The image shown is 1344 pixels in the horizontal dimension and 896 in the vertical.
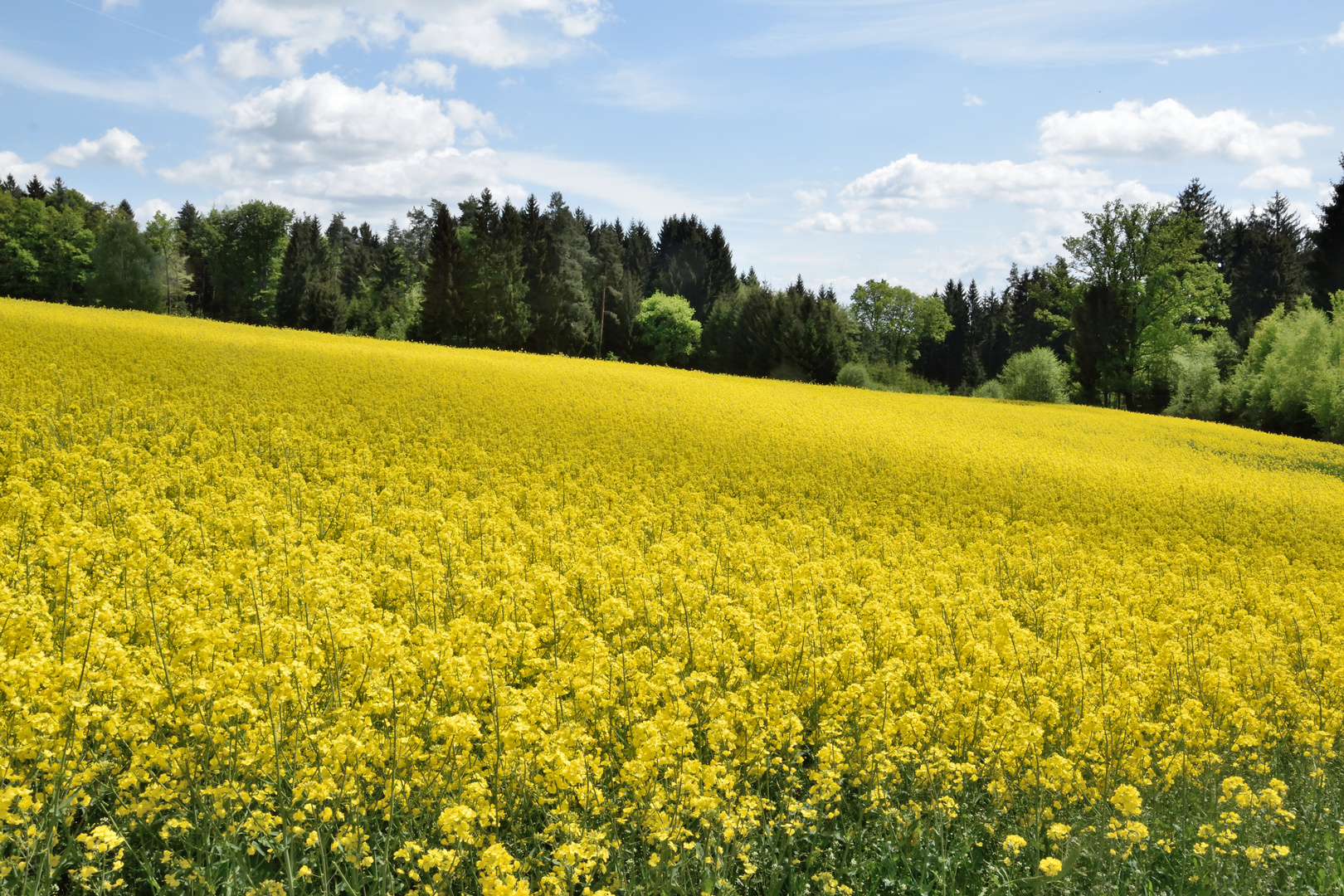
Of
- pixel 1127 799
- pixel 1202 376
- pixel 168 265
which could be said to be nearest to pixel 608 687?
pixel 1127 799

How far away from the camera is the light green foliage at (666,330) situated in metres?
66.1

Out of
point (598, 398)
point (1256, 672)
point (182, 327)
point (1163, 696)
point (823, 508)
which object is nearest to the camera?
point (1163, 696)

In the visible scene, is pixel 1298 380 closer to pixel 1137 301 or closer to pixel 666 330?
pixel 1137 301

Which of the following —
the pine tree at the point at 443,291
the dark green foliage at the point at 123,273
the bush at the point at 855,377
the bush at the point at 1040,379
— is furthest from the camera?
the dark green foliage at the point at 123,273

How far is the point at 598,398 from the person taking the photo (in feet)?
82.7

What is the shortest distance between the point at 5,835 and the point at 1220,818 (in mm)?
7208

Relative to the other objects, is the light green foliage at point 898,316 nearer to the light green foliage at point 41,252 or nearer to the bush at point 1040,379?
the bush at point 1040,379

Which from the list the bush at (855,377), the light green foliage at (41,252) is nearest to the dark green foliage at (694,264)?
the bush at (855,377)

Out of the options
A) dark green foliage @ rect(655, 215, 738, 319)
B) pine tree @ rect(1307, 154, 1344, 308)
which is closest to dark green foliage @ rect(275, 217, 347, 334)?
dark green foliage @ rect(655, 215, 738, 319)

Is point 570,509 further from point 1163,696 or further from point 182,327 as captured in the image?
point 182,327

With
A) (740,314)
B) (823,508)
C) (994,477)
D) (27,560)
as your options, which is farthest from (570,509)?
(740,314)

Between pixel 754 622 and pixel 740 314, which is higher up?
pixel 740 314

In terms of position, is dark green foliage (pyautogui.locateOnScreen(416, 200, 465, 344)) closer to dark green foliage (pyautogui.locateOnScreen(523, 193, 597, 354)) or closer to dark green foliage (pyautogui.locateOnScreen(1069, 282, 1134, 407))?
dark green foliage (pyautogui.locateOnScreen(523, 193, 597, 354))

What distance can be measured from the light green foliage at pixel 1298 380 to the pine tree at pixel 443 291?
47.5 meters
